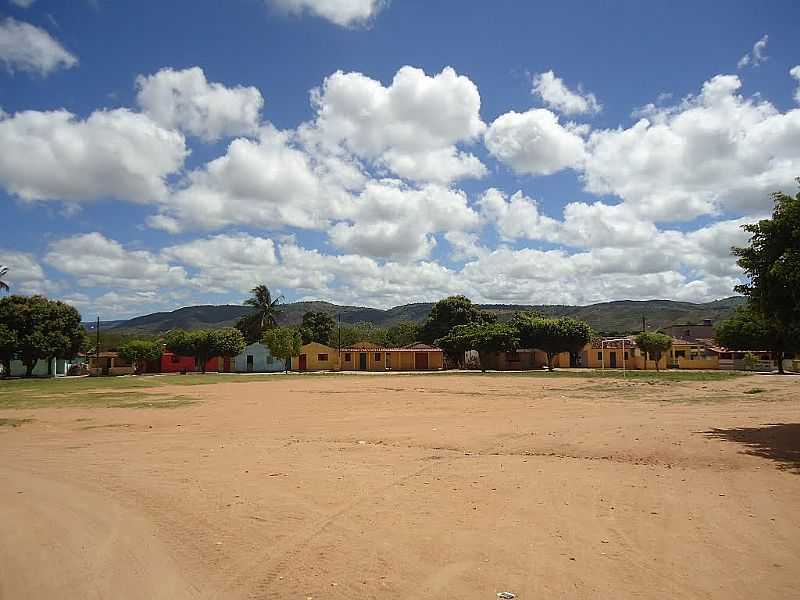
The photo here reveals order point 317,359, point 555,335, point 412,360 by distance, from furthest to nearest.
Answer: point 317,359
point 412,360
point 555,335

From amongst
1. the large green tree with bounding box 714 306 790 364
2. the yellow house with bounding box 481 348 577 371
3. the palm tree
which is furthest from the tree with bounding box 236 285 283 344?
the large green tree with bounding box 714 306 790 364

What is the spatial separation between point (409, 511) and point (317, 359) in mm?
68315

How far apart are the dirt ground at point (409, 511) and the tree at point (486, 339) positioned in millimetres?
48065

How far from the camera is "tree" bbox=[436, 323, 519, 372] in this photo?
66.3 metres

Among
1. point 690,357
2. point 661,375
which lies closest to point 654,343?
point 661,375

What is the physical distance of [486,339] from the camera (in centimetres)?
6675

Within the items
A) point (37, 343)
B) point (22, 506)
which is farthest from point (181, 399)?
point (37, 343)

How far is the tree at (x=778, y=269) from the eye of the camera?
14438 millimetres

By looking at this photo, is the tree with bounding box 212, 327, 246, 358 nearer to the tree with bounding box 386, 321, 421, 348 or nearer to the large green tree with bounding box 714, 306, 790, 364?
the tree with bounding box 386, 321, 421, 348

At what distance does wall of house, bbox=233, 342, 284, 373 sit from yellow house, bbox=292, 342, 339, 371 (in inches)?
92.1

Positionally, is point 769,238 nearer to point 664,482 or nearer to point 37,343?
point 664,482

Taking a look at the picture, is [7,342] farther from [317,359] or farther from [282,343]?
[317,359]

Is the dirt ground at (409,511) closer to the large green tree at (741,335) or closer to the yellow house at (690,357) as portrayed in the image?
the large green tree at (741,335)

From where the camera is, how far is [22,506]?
9.54 m
